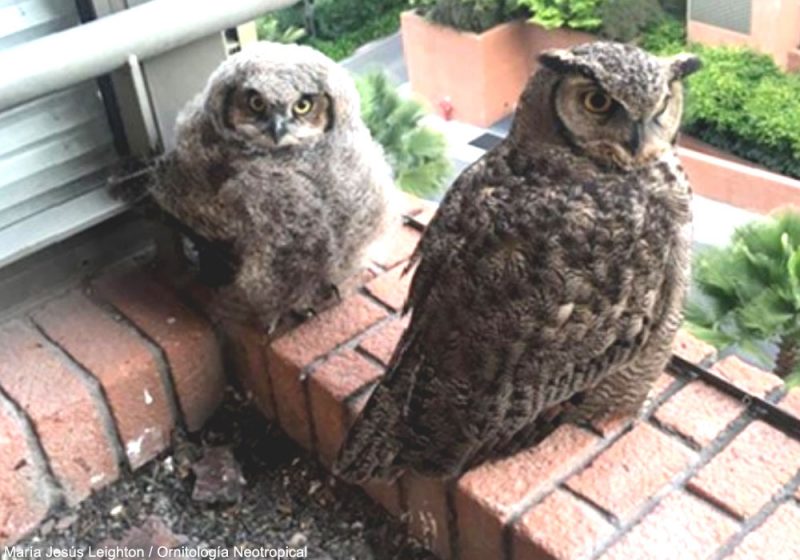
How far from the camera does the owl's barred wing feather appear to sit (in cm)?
98

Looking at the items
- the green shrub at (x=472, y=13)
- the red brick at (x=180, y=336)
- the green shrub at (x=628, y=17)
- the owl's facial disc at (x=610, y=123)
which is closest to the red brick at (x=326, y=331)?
the red brick at (x=180, y=336)

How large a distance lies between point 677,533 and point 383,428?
30cm

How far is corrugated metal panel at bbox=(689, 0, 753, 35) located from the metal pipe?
2.98m

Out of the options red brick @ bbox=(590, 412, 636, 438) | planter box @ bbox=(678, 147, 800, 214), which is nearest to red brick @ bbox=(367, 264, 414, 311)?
red brick @ bbox=(590, 412, 636, 438)

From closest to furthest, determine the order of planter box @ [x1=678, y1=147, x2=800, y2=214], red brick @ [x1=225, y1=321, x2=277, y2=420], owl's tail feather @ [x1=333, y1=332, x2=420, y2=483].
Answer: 1. owl's tail feather @ [x1=333, y1=332, x2=420, y2=483]
2. red brick @ [x1=225, y1=321, x2=277, y2=420]
3. planter box @ [x1=678, y1=147, x2=800, y2=214]

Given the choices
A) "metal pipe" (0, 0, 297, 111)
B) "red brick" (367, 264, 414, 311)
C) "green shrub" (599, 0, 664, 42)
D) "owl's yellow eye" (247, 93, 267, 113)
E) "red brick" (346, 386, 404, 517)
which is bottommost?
"green shrub" (599, 0, 664, 42)

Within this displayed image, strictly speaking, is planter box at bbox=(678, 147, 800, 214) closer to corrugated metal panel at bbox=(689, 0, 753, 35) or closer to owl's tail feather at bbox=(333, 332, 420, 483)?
corrugated metal panel at bbox=(689, 0, 753, 35)

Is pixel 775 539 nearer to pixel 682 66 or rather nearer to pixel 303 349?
pixel 682 66

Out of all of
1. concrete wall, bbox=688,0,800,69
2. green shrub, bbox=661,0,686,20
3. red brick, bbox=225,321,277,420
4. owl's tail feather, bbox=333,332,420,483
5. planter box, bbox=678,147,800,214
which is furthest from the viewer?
green shrub, bbox=661,0,686,20

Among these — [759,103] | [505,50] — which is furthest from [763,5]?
[505,50]

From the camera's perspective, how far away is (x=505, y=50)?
4344mm

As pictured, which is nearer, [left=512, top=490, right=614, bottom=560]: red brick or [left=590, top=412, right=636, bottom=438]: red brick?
[left=512, top=490, right=614, bottom=560]: red brick

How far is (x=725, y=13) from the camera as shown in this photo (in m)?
3.95

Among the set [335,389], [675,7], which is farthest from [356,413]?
[675,7]
